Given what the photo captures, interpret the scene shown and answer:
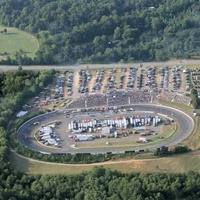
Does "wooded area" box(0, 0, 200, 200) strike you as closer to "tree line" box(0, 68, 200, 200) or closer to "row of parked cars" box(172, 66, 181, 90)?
"tree line" box(0, 68, 200, 200)

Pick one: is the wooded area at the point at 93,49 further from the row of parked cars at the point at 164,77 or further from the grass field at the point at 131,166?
the row of parked cars at the point at 164,77

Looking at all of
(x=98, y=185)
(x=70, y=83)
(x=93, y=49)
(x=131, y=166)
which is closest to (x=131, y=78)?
(x=70, y=83)

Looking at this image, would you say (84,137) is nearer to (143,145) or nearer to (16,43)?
(143,145)

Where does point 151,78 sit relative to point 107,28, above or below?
below

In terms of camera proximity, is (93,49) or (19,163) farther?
(93,49)

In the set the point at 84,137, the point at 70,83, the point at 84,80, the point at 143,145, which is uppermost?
the point at 84,80

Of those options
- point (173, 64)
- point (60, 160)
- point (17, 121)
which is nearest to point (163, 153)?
point (60, 160)

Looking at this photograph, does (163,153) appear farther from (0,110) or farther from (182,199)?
(0,110)

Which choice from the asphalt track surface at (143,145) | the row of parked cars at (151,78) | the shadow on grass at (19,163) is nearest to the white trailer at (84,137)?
the asphalt track surface at (143,145)
